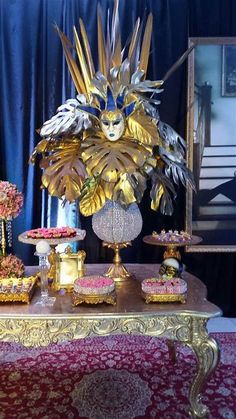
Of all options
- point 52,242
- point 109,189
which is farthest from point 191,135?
A: point 52,242

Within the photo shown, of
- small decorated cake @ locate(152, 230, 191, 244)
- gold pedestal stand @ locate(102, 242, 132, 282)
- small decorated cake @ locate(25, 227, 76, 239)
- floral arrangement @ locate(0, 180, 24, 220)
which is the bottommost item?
gold pedestal stand @ locate(102, 242, 132, 282)

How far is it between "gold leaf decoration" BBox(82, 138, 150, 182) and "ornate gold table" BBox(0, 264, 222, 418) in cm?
57

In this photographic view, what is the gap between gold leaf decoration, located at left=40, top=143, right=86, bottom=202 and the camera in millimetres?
1794

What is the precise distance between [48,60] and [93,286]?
1779mm

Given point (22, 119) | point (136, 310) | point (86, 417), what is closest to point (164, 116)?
point (22, 119)

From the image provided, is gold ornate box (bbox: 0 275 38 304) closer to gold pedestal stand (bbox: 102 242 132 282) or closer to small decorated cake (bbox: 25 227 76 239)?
small decorated cake (bbox: 25 227 76 239)

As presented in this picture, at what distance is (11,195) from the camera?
180 centimetres

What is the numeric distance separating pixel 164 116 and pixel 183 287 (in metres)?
1.52

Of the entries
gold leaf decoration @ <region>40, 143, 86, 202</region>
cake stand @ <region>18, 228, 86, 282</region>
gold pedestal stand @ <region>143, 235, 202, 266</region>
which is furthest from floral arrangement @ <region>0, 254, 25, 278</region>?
gold pedestal stand @ <region>143, 235, 202, 266</region>

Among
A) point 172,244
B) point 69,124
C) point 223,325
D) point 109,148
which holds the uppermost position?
point 69,124

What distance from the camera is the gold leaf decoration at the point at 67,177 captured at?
5.89 feet

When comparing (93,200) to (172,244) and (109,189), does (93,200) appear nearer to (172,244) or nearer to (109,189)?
(109,189)

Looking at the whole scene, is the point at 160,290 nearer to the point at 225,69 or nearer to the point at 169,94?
the point at 169,94

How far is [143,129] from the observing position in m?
→ 1.82
